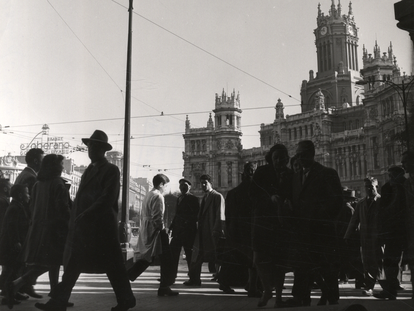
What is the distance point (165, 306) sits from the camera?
9.57 ft

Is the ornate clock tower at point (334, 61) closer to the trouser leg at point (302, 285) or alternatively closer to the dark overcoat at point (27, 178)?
the trouser leg at point (302, 285)

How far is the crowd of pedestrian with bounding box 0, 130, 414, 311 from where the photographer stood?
2277mm

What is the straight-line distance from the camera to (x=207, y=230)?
3832 millimetres

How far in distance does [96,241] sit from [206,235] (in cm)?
131

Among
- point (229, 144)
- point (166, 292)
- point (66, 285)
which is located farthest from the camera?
point (166, 292)

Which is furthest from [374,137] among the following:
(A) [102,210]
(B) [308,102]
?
(A) [102,210]

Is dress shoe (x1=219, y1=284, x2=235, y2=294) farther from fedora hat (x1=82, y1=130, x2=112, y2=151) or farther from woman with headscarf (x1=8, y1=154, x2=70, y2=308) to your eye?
fedora hat (x1=82, y1=130, x2=112, y2=151)

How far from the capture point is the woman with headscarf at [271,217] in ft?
7.72

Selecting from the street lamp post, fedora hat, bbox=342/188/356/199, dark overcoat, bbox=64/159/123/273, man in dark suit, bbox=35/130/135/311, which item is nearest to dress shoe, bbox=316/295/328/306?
fedora hat, bbox=342/188/356/199

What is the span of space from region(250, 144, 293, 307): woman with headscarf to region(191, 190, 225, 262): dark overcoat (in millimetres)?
1037

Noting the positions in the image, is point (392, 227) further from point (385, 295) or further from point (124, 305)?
point (124, 305)

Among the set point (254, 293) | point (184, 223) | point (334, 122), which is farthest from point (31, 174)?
point (334, 122)

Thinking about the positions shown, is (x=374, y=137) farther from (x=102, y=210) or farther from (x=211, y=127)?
(x=102, y=210)

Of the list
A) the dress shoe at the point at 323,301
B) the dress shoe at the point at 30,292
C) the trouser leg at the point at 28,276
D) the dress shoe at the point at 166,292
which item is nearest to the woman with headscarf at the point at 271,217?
the dress shoe at the point at 323,301
